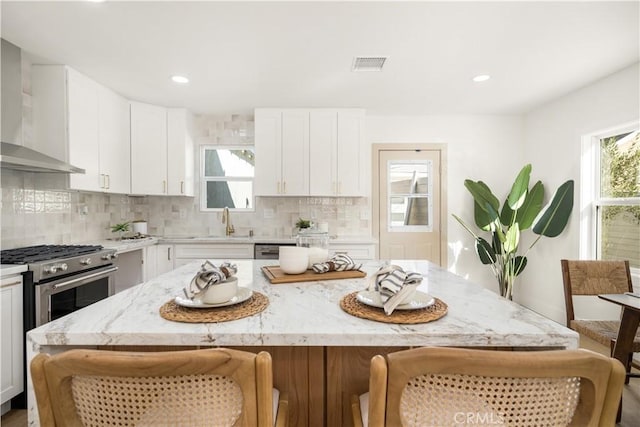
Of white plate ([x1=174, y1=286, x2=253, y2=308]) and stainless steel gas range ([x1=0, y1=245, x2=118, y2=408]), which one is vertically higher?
white plate ([x1=174, y1=286, x2=253, y2=308])

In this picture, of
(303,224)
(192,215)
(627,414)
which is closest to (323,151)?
(303,224)

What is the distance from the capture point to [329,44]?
229 centimetres

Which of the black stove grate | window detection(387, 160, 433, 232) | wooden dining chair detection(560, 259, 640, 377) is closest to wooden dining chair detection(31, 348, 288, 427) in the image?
the black stove grate

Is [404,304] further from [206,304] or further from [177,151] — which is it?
[177,151]

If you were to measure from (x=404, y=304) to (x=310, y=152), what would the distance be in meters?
2.95

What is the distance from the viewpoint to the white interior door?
162 inches

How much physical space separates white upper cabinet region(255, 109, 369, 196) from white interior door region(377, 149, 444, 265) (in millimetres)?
531

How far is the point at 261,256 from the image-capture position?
11.5 feet

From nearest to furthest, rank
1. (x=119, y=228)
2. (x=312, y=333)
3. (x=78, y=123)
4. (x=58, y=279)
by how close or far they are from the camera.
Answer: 1. (x=312, y=333)
2. (x=58, y=279)
3. (x=78, y=123)
4. (x=119, y=228)

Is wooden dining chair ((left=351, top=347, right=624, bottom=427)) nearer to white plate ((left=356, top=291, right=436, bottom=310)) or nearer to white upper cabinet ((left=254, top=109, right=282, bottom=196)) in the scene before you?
white plate ((left=356, top=291, right=436, bottom=310))

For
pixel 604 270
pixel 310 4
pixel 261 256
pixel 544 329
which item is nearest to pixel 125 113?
pixel 261 256

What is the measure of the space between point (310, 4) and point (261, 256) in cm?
243

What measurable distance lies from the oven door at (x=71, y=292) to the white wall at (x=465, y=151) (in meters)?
3.21

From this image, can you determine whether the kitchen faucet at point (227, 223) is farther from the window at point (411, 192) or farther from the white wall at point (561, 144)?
the white wall at point (561, 144)
